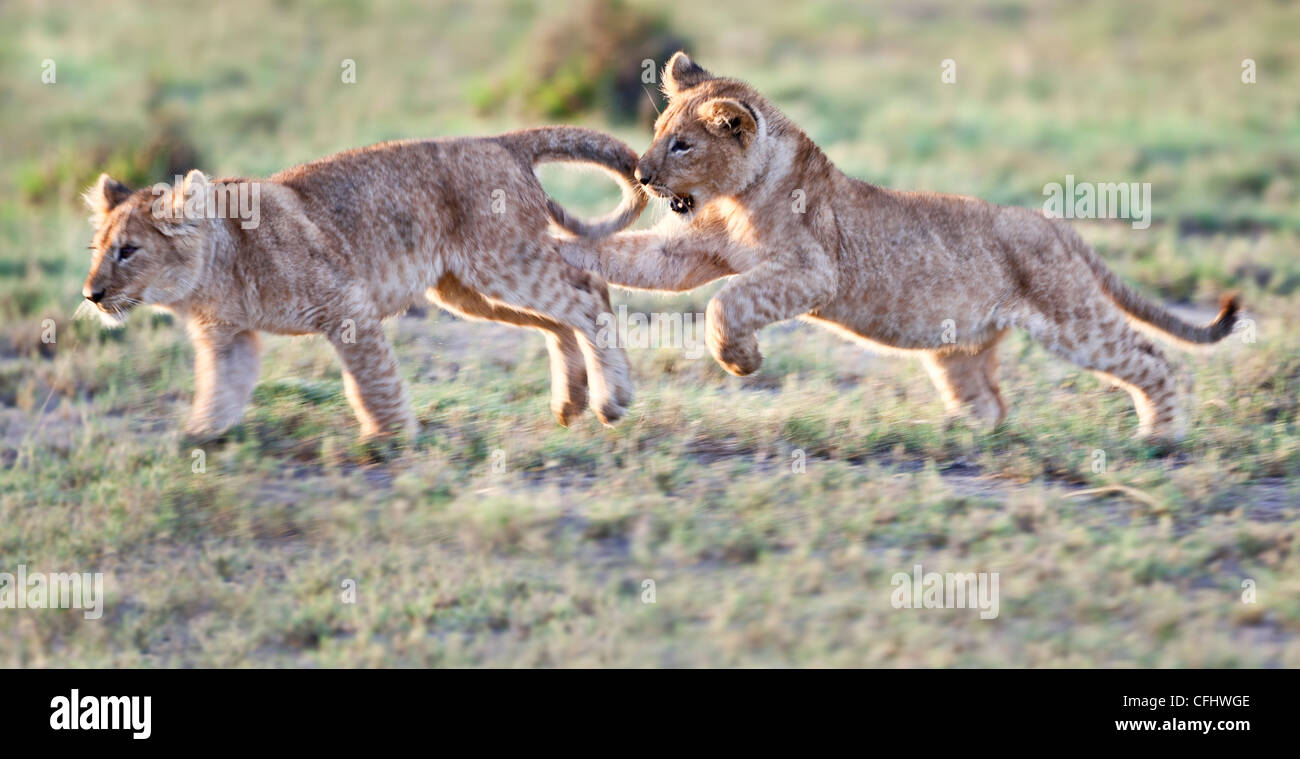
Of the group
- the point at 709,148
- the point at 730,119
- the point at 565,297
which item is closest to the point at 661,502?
the point at 565,297

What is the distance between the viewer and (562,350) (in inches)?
282

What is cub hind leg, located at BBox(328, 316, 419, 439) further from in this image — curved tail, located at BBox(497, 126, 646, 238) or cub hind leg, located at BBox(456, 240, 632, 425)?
curved tail, located at BBox(497, 126, 646, 238)

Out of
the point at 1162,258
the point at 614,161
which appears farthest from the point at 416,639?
the point at 1162,258

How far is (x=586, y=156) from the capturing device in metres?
7.21

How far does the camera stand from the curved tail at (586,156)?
277 inches

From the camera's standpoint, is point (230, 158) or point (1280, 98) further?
point (1280, 98)

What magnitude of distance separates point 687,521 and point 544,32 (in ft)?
42.2

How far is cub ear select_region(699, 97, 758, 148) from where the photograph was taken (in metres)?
6.48

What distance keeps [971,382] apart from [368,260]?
117 inches
